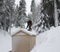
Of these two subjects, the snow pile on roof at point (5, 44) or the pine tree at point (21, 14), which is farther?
the pine tree at point (21, 14)

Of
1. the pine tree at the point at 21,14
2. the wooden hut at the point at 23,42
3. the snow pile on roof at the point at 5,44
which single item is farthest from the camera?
the pine tree at the point at 21,14

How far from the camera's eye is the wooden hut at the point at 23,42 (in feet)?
21.8

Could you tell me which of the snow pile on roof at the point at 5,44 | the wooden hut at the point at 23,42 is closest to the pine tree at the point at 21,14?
the snow pile on roof at the point at 5,44

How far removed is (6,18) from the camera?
3675cm

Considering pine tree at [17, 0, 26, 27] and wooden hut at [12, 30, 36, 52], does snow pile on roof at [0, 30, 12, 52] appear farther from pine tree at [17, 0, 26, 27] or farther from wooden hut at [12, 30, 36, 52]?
pine tree at [17, 0, 26, 27]

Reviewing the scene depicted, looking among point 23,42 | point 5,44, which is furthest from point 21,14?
point 23,42

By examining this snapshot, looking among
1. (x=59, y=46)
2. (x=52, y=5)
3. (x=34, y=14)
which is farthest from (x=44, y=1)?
(x=34, y=14)

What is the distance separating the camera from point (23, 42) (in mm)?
6680

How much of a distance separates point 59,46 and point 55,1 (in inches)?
719

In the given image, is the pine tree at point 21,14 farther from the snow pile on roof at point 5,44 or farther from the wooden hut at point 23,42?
the wooden hut at point 23,42

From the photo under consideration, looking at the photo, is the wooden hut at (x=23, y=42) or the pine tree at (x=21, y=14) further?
the pine tree at (x=21, y=14)

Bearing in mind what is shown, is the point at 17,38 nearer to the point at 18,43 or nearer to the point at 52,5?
the point at 18,43

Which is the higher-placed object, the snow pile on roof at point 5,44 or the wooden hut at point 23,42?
the wooden hut at point 23,42

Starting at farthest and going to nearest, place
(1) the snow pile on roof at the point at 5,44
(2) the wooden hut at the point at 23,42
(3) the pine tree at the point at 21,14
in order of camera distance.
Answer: (3) the pine tree at the point at 21,14
(1) the snow pile on roof at the point at 5,44
(2) the wooden hut at the point at 23,42
